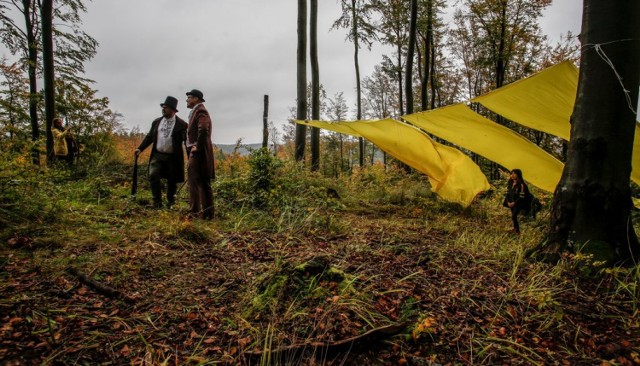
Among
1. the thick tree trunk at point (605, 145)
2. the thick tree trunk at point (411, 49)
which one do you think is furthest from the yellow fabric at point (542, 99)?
the thick tree trunk at point (411, 49)

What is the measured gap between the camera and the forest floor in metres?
1.40

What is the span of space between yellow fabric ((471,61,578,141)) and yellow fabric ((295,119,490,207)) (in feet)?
3.90

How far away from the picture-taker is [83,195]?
4.75m

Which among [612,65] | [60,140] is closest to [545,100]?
[612,65]

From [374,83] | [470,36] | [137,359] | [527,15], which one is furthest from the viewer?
[374,83]

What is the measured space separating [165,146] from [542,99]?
536cm

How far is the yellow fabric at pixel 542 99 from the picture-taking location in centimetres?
383

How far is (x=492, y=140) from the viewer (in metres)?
4.82

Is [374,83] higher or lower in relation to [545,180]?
higher

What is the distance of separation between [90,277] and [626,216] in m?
3.77

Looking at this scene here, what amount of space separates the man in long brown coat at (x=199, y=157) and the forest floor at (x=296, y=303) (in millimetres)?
1277

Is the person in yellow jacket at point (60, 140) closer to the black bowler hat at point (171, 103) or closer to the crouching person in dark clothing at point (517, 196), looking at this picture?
the black bowler hat at point (171, 103)

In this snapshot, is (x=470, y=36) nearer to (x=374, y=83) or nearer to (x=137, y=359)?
(x=374, y=83)

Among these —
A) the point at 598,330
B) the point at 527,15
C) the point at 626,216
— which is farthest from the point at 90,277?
the point at 527,15
